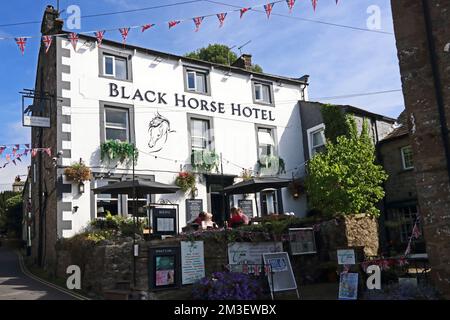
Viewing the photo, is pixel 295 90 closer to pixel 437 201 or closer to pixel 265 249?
pixel 265 249

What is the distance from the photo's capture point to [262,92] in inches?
814

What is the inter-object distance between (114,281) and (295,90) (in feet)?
44.4

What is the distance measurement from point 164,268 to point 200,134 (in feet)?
28.6

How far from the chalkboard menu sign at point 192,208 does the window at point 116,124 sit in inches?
125

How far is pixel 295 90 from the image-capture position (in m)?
21.6

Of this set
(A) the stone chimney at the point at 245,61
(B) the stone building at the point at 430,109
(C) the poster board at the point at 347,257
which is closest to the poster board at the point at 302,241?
(C) the poster board at the point at 347,257

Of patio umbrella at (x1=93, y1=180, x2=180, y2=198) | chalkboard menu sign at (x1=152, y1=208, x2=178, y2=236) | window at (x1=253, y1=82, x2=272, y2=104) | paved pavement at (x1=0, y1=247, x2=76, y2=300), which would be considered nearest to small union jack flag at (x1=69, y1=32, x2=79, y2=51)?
patio umbrella at (x1=93, y1=180, x2=180, y2=198)

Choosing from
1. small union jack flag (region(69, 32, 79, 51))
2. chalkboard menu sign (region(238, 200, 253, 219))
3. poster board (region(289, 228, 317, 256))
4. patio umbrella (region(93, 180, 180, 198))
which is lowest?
poster board (region(289, 228, 317, 256))

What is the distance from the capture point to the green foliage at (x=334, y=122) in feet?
59.3

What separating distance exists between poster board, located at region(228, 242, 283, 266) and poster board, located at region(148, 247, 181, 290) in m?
1.56

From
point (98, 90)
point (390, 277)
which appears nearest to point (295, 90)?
point (98, 90)

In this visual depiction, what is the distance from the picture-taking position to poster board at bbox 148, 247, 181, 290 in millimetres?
10227

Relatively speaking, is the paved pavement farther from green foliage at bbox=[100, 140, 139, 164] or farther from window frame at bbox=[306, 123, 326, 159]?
window frame at bbox=[306, 123, 326, 159]

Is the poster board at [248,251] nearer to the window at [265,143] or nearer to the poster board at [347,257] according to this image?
the poster board at [347,257]
